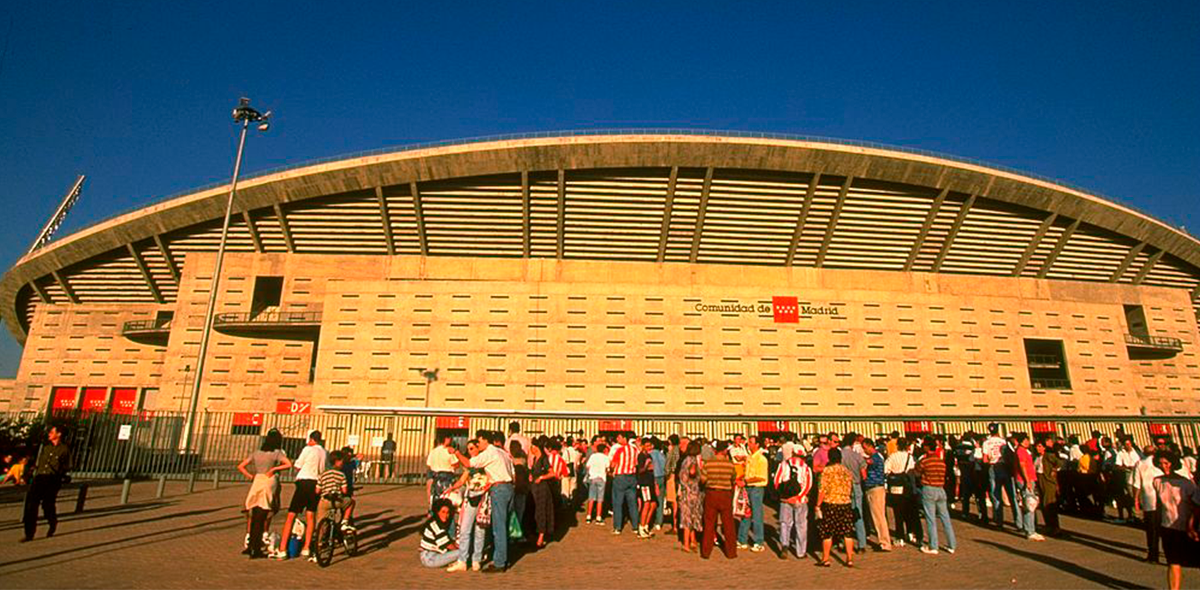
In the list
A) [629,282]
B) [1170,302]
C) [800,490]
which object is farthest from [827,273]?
[800,490]

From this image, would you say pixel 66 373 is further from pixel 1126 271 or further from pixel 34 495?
pixel 1126 271

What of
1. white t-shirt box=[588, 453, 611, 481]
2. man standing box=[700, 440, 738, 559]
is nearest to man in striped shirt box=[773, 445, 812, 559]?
man standing box=[700, 440, 738, 559]

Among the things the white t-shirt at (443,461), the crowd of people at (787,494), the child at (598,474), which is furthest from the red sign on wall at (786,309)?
the white t-shirt at (443,461)

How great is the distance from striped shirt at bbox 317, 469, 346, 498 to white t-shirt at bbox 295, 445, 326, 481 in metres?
0.10

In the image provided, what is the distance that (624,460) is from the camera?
1028 cm

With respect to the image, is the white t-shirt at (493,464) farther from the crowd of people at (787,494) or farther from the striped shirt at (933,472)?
the striped shirt at (933,472)

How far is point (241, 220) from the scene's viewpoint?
3291 centimetres

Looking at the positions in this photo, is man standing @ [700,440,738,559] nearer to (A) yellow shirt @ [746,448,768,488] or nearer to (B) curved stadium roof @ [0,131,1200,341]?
(A) yellow shirt @ [746,448,768,488]

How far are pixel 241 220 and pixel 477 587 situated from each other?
32907mm

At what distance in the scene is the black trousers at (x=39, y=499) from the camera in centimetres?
824

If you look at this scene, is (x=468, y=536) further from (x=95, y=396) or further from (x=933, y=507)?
(x=95, y=396)

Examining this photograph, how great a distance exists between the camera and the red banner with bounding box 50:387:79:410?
121 feet

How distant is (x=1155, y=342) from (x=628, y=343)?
3354 cm

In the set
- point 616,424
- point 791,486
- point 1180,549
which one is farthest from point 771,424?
point 1180,549
